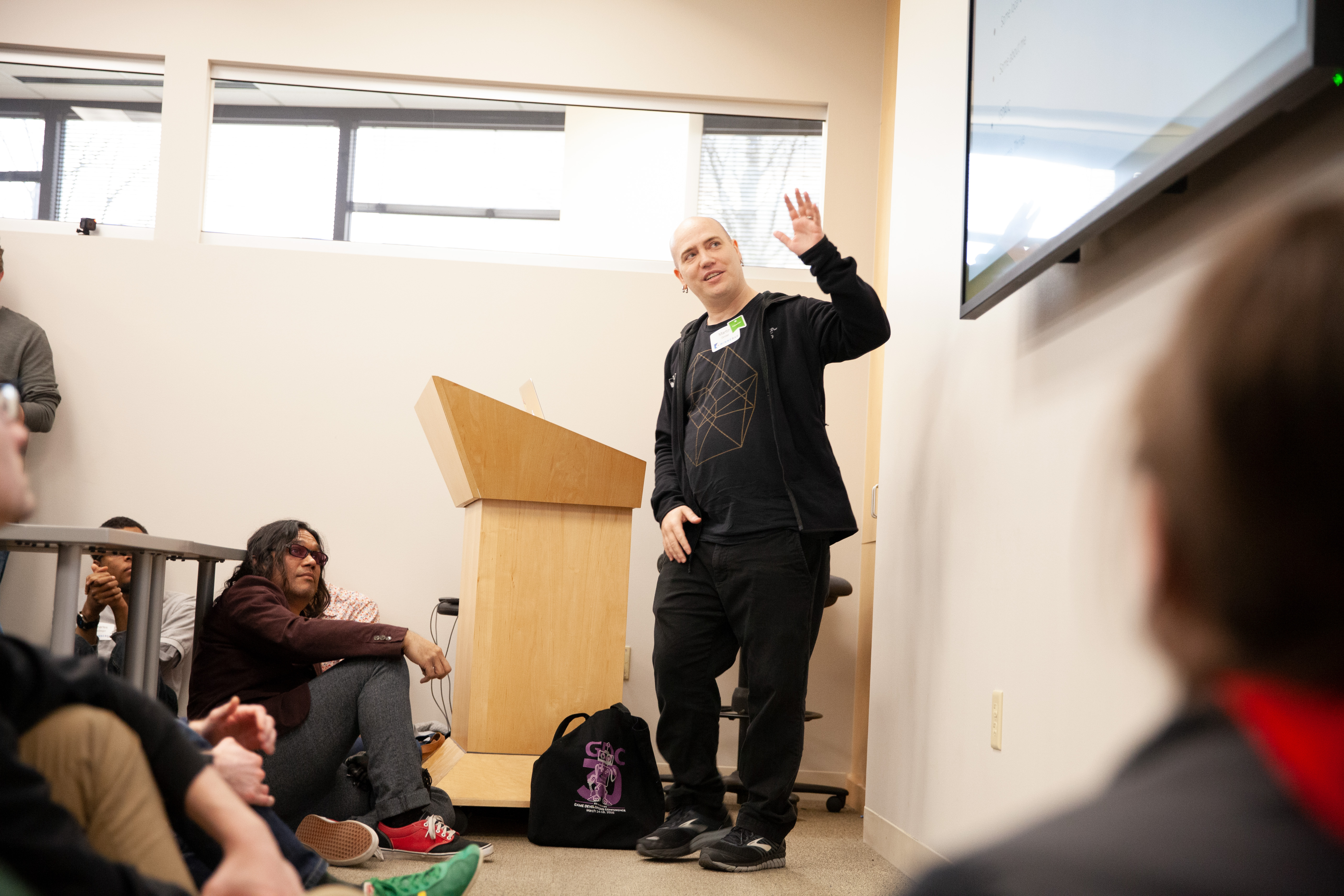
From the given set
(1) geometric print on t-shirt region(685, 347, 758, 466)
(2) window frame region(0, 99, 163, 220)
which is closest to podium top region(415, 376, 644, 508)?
(1) geometric print on t-shirt region(685, 347, 758, 466)

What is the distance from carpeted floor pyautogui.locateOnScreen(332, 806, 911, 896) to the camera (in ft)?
7.00

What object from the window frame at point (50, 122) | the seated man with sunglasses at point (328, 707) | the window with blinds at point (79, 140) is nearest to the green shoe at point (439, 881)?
the seated man with sunglasses at point (328, 707)

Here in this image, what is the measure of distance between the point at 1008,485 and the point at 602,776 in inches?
54.4

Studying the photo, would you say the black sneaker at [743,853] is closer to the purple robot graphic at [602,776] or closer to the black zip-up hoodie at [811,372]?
the purple robot graphic at [602,776]

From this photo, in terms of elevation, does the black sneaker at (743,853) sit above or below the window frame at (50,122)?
below

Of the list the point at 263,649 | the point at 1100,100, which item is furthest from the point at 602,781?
the point at 1100,100

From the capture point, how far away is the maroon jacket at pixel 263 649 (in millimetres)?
2379

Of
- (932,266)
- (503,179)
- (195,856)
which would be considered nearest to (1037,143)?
(932,266)

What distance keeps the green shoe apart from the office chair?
158cm

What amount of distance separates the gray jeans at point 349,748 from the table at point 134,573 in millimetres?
343

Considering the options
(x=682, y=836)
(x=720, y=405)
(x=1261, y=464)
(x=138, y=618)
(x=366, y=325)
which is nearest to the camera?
(x=1261, y=464)

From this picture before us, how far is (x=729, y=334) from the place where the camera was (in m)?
2.69

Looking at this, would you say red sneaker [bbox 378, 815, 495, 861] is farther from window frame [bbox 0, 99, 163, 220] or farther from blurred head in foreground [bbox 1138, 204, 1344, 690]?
window frame [bbox 0, 99, 163, 220]

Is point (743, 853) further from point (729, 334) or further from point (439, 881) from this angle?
point (729, 334)
